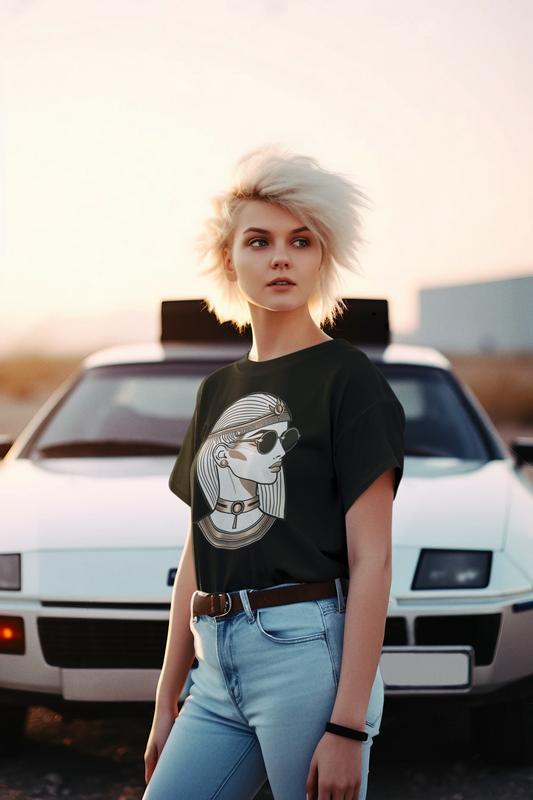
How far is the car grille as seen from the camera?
2637 millimetres

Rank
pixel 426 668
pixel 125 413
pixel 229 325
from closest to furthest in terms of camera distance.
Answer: pixel 426 668, pixel 229 325, pixel 125 413

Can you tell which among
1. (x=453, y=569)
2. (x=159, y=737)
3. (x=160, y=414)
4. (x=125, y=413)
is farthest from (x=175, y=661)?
(x=125, y=413)

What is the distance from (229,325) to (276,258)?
2401 millimetres

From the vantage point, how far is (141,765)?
2990 mm

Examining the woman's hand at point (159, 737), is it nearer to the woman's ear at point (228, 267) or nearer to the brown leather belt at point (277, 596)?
the brown leather belt at point (277, 596)

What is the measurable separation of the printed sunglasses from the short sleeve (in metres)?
0.08

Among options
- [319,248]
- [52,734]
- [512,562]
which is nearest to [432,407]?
[512,562]

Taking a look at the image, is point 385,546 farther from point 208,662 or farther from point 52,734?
point 52,734

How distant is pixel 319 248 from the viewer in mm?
1551

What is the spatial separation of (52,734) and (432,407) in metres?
2.08

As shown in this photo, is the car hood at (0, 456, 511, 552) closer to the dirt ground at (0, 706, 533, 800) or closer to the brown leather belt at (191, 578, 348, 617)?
the dirt ground at (0, 706, 533, 800)

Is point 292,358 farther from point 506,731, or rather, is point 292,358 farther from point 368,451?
point 506,731

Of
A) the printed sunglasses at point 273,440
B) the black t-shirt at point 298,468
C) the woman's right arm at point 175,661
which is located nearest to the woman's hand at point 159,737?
the woman's right arm at point 175,661

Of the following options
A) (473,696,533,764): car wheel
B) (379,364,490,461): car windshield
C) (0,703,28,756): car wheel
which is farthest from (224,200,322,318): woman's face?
(379,364,490,461): car windshield
